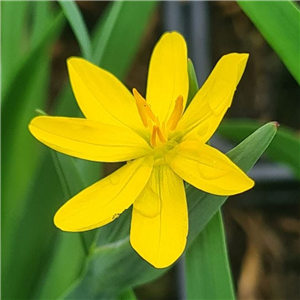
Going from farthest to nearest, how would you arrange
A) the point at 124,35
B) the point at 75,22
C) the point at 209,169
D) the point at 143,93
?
the point at 143,93 → the point at 124,35 → the point at 75,22 → the point at 209,169

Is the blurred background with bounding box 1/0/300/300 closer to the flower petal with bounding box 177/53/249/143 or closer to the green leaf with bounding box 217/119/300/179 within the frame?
the green leaf with bounding box 217/119/300/179

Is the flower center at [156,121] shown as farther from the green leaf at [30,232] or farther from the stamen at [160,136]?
the green leaf at [30,232]

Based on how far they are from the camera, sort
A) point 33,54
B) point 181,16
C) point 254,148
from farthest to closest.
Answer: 1. point 181,16
2. point 33,54
3. point 254,148

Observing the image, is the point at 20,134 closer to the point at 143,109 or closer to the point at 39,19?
the point at 39,19

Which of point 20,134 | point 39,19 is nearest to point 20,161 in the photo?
point 20,134

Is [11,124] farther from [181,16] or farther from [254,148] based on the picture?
[181,16]

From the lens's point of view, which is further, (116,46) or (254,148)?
(116,46)

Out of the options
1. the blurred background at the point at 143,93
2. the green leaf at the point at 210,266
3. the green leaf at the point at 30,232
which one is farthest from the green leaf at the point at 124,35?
the green leaf at the point at 210,266

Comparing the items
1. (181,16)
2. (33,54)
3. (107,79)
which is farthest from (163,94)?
(181,16)
